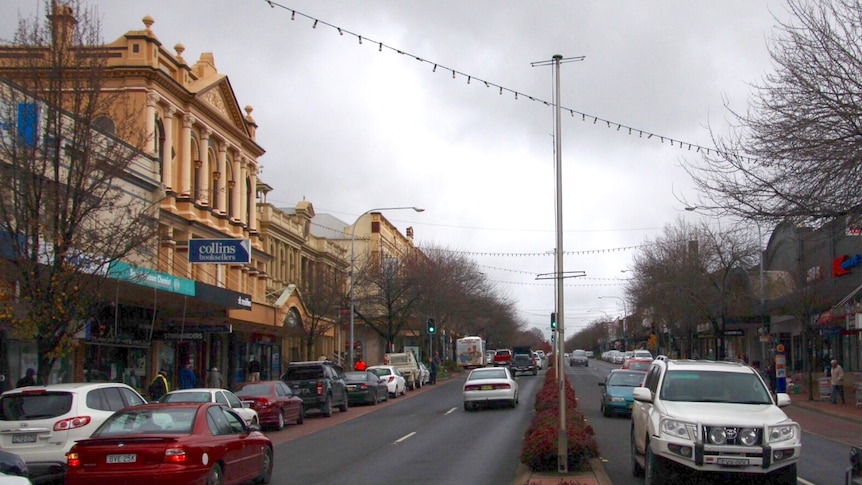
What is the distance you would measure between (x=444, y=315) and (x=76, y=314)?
48306mm

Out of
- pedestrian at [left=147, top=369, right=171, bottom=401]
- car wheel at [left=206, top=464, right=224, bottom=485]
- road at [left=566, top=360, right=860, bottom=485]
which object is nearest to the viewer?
car wheel at [left=206, top=464, right=224, bottom=485]

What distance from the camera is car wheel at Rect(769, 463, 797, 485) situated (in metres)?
11.2

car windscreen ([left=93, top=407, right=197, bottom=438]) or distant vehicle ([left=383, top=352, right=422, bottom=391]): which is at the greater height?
car windscreen ([left=93, top=407, right=197, bottom=438])

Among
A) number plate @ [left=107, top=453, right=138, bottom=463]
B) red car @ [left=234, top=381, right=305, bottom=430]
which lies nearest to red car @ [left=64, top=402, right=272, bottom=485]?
number plate @ [left=107, top=453, right=138, bottom=463]

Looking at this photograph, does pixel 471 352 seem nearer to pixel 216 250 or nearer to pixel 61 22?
pixel 216 250

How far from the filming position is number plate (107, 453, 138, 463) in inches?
445

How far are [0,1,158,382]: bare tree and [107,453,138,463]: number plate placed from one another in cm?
629

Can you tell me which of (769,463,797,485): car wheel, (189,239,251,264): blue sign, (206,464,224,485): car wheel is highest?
(189,239,251,264): blue sign

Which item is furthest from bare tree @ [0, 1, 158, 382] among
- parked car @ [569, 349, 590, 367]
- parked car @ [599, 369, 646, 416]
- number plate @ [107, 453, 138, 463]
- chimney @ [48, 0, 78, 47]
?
parked car @ [569, 349, 590, 367]

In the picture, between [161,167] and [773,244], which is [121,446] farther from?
[773,244]

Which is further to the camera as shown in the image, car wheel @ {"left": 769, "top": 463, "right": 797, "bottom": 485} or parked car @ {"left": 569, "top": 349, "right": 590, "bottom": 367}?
parked car @ {"left": 569, "top": 349, "right": 590, "bottom": 367}

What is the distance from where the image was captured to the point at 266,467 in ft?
47.2

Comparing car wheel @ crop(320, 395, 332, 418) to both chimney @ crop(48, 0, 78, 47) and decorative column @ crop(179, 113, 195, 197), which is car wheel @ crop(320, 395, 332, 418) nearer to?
decorative column @ crop(179, 113, 195, 197)

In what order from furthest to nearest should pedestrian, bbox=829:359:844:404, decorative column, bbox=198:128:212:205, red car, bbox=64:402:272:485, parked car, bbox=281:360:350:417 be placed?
decorative column, bbox=198:128:212:205 → pedestrian, bbox=829:359:844:404 → parked car, bbox=281:360:350:417 → red car, bbox=64:402:272:485
